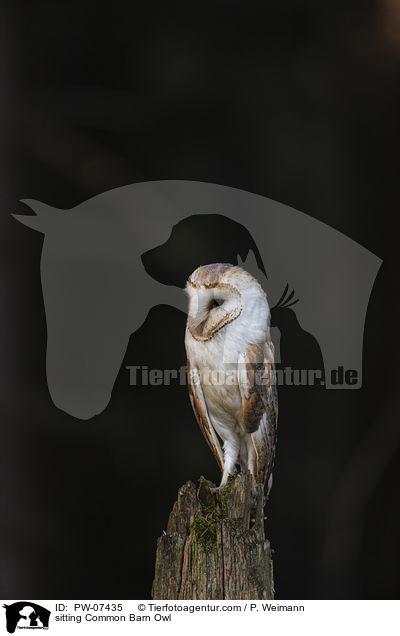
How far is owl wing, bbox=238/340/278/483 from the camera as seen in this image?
1.53 metres

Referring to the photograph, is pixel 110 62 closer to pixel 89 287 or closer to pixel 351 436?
pixel 89 287

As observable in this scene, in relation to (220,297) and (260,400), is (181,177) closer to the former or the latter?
(220,297)

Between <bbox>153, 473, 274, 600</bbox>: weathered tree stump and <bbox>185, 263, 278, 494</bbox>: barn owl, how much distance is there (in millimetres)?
144

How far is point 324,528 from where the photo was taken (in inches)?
71.3

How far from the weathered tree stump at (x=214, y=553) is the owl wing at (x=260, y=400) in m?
0.16

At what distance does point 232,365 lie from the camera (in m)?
1.52

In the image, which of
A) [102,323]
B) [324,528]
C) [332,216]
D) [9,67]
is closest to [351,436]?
[324,528]

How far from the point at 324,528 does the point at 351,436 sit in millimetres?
259

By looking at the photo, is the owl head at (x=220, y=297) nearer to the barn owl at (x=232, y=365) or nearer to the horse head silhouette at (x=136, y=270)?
the barn owl at (x=232, y=365)

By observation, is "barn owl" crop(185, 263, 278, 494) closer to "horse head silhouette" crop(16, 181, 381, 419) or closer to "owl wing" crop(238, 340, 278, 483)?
"owl wing" crop(238, 340, 278, 483)
